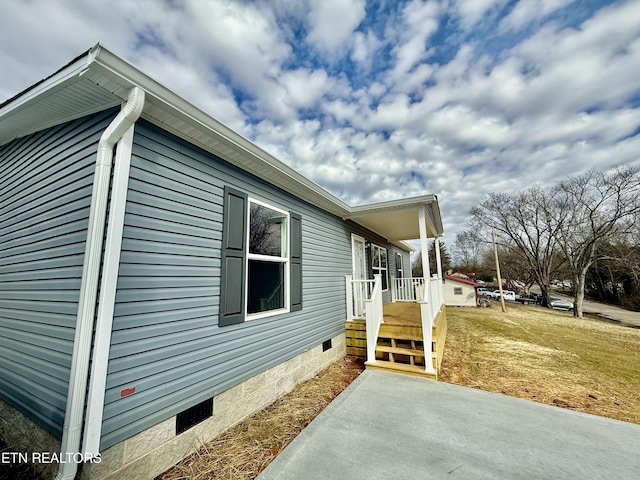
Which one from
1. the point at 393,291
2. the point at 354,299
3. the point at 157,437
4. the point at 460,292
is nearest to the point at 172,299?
the point at 157,437

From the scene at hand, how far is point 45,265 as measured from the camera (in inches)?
91.2

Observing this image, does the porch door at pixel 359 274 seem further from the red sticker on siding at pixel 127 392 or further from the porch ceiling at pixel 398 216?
the red sticker on siding at pixel 127 392

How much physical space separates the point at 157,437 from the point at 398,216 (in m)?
5.64

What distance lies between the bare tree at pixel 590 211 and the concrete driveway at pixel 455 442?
18.8 m

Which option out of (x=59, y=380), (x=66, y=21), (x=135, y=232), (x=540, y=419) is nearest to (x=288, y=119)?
(x=66, y=21)

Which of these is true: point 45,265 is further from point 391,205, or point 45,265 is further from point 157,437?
point 391,205

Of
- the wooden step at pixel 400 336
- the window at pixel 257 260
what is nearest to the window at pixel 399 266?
the wooden step at pixel 400 336

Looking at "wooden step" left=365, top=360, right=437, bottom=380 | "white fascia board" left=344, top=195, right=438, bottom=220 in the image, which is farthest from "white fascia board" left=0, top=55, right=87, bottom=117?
"wooden step" left=365, top=360, right=437, bottom=380

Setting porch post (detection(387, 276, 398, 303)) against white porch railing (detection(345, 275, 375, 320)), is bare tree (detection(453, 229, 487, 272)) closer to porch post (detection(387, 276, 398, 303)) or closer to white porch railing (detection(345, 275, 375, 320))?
porch post (detection(387, 276, 398, 303))

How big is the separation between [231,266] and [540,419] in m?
3.83

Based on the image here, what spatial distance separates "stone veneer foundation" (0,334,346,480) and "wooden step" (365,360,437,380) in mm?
1729

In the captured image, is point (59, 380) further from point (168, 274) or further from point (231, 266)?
point (231, 266)

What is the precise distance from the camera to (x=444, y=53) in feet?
19.4

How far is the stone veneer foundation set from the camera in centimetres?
181
